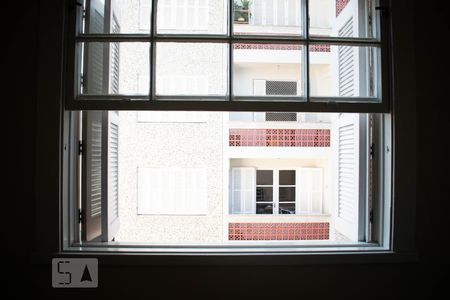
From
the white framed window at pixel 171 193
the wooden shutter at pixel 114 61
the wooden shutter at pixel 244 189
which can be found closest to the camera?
the wooden shutter at pixel 114 61

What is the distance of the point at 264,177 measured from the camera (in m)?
4.41

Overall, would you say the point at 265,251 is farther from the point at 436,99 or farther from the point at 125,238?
the point at 125,238

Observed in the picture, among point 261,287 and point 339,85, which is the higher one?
point 339,85

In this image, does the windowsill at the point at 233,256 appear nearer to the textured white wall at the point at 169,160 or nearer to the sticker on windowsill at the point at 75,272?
the sticker on windowsill at the point at 75,272

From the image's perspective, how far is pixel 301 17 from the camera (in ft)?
4.85

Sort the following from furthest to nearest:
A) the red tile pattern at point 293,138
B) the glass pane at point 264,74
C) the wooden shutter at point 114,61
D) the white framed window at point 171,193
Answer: the white framed window at point 171,193 < the red tile pattern at point 293,138 < the glass pane at point 264,74 < the wooden shutter at point 114,61

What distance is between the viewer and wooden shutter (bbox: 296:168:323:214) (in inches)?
173

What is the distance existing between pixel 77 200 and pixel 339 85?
5.22 ft

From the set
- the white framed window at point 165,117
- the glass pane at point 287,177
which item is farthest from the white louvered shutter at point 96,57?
the glass pane at point 287,177

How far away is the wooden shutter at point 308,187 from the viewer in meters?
4.40

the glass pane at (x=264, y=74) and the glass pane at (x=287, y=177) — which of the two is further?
the glass pane at (x=287, y=177)

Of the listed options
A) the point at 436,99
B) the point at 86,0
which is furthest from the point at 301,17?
the point at 86,0

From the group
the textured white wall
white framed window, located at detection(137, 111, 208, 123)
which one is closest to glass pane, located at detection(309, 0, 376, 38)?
white framed window, located at detection(137, 111, 208, 123)

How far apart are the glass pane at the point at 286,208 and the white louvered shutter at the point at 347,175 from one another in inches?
105
